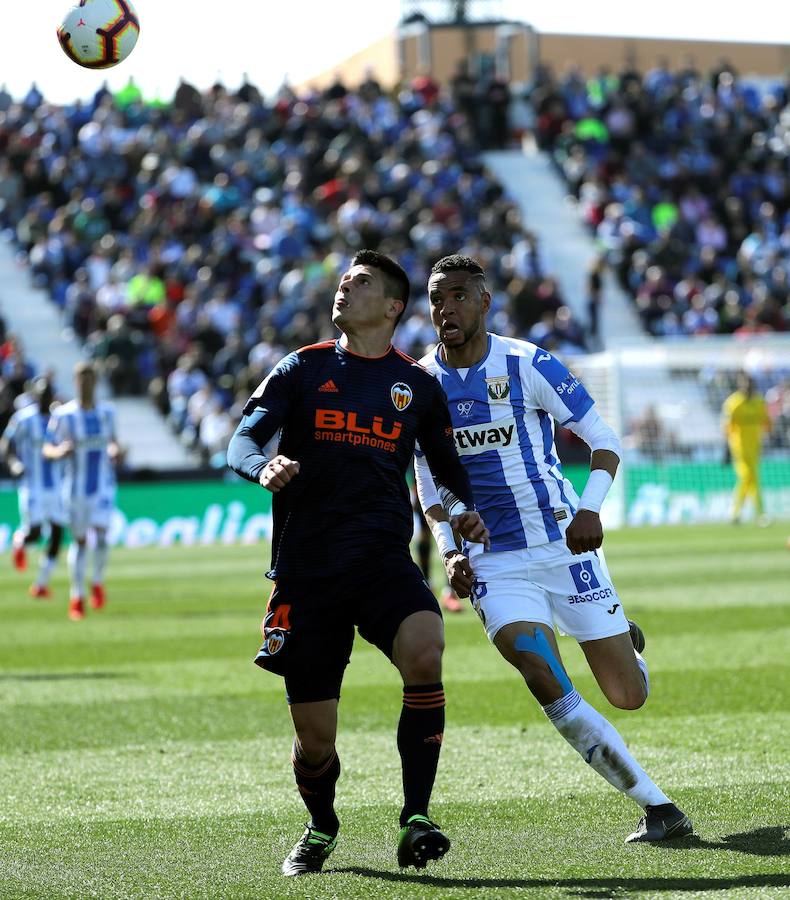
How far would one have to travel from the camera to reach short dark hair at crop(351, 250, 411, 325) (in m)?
5.67

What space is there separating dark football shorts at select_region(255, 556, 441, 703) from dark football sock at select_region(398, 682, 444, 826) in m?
0.18

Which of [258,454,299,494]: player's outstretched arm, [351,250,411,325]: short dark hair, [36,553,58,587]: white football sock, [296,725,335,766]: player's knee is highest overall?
[351,250,411,325]: short dark hair

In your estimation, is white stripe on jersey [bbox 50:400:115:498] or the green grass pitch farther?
white stripe on jersey [bbox 50:400:115:498]

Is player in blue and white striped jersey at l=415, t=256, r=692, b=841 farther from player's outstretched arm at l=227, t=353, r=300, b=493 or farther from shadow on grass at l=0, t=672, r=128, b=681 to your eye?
shadow on grass at l=0, t=672, r=128, b=681

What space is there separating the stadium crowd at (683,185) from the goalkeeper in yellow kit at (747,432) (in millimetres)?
6624

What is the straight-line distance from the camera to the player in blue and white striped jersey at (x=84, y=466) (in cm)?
1504

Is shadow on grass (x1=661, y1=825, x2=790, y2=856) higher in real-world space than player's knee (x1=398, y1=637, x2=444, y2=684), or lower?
lower

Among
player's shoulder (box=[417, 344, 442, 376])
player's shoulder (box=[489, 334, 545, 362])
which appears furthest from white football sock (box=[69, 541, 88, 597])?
player's shoulder (box=[489, 334, 545, 362])

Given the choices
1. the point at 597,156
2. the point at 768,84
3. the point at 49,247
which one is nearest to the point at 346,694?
the point at 49,247

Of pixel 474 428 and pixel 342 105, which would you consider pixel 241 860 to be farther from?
pixel 342 105

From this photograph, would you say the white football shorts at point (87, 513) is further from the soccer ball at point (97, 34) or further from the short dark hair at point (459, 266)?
the short dark hair at point (459, 266)

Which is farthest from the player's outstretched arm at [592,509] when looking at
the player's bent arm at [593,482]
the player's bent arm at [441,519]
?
the player's bent arm at [441,519]

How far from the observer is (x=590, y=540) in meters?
5.79

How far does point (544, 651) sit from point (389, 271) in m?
1.51
